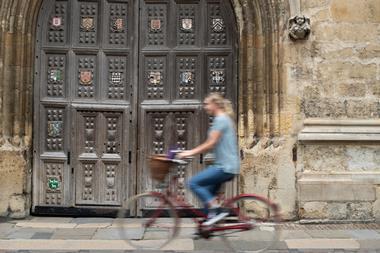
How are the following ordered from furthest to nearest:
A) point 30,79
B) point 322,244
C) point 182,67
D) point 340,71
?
point 182,67, point 30,79, point 340,71, point 322,244

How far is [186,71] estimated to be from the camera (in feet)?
27.6

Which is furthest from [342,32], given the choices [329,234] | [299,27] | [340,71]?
[329,234]

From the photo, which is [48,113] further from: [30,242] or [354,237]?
[354,237]

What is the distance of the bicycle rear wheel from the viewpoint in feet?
18.4

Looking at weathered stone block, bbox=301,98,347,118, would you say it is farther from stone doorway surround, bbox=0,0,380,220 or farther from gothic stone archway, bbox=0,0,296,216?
gothic stone archway, bbox=0,0,296,216

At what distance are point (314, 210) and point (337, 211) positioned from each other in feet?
1.04

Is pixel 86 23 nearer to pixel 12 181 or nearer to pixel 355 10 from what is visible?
pixel 12 181

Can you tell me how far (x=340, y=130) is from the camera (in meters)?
7.76

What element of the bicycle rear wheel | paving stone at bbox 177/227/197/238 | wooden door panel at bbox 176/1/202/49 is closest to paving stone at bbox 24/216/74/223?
paving stone at bbox 177/227/197/238

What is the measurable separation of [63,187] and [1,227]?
1.14 metres

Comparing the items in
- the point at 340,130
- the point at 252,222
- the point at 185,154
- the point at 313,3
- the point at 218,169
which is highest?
the point at 313,3

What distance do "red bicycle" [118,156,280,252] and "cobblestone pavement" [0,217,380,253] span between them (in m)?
0.16

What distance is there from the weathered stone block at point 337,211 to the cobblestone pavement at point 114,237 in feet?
0.38

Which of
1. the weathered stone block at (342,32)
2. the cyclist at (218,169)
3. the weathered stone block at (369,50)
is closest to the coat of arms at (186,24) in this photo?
the weathered stone block at (342,32)
